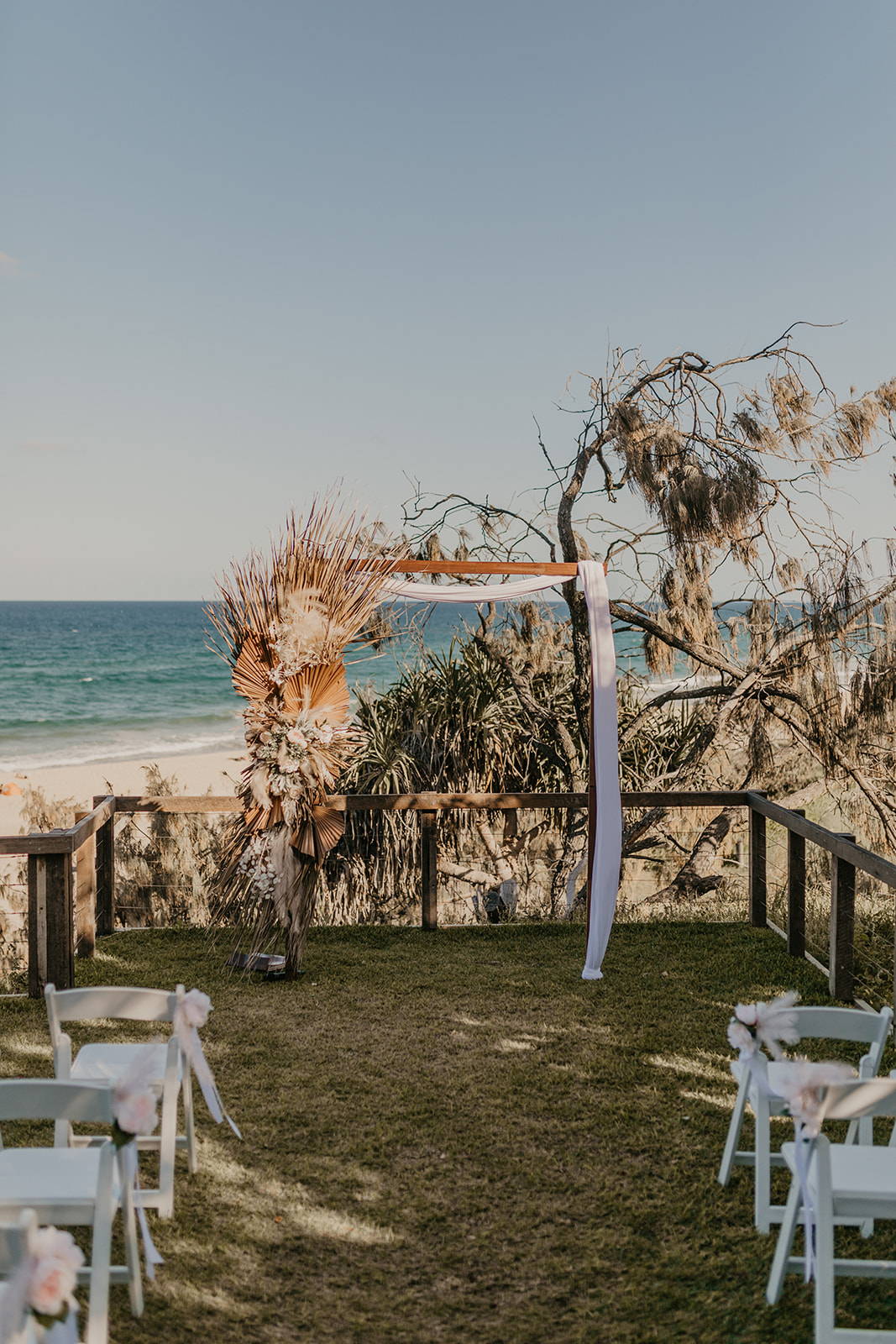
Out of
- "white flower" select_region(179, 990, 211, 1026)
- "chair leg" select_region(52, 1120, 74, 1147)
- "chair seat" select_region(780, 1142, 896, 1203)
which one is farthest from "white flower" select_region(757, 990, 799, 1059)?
"chair leg" select_region(52, 1120, 74, 1147)

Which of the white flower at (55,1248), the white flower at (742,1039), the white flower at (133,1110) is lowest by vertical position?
the white flower at (742,1039)

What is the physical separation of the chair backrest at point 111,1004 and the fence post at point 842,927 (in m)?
3.17

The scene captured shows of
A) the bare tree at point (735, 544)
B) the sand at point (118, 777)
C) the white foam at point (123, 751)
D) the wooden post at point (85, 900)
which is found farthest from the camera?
the white foam at point (123, 751)

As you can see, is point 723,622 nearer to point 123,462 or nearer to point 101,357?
point 101,357

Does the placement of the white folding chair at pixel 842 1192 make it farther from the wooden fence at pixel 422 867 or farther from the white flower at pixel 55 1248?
the wooden fence at pixel 422 867

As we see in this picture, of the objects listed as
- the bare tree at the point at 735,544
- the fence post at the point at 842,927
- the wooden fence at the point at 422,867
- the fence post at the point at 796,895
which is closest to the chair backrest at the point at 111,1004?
the wooden fence at the point at 422,867

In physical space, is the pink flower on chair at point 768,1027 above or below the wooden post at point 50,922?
above

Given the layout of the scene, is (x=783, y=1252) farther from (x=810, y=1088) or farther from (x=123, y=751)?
(x=123, y=751)

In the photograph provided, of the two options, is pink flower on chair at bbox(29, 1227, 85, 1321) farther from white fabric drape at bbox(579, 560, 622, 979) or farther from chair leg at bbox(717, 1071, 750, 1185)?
white fabric drape at bbox(579, 560, 622, 979)

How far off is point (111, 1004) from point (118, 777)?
1702cm

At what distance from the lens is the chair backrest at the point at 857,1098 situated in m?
2.01

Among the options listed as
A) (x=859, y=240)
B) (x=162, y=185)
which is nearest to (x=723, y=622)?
(x=859, y=240)

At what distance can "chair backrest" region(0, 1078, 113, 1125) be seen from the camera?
1974 mm

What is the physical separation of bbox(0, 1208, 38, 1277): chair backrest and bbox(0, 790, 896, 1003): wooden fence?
3.42 m
